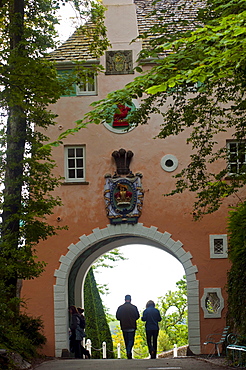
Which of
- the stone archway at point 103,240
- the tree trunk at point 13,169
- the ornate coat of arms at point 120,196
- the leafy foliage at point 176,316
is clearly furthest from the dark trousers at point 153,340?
the leafy foliage at point 176,316

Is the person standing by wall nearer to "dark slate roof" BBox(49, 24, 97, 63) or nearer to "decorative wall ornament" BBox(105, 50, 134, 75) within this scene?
"decorative wall ornament" BBox(105, 50, 134, 75)

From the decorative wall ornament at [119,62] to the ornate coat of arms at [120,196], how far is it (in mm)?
2736

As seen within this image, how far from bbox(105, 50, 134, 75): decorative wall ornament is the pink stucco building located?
0.03 m

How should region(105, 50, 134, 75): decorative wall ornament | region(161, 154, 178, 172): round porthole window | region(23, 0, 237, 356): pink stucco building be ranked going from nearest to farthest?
region(23, 0, 237, 356): pink stucco building
region(161, 154, 178, 172): round porthole window
region(105, 50, 134, 75): decorative wall ornament

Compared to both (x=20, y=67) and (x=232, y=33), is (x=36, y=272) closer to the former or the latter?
(x=20, y=67)

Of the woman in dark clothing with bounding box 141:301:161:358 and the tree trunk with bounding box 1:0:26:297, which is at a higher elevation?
the tree trunk with bounding box 1:0:26:297

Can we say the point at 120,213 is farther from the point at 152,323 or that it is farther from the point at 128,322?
the point at 152,323

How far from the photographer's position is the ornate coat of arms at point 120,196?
20375 mm

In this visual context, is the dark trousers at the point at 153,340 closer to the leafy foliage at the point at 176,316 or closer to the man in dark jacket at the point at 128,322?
the man in dark jacket at the point at 128,322

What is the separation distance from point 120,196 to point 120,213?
0.53m

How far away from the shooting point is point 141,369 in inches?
467

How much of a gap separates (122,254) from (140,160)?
1832 cm

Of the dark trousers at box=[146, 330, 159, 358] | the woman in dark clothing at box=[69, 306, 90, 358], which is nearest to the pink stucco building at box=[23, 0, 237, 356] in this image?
the woman in dark clothing at box=[69, 306, 90, 358]

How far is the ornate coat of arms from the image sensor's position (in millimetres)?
20375
